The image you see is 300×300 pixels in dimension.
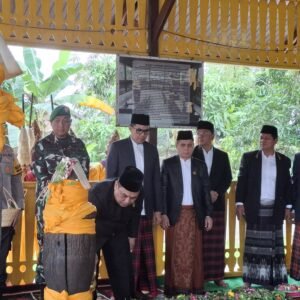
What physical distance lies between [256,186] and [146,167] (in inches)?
45.2

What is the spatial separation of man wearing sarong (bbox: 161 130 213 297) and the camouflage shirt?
0.85 metres

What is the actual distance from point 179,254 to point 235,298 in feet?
4.16

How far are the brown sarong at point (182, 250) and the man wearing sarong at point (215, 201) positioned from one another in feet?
1.49

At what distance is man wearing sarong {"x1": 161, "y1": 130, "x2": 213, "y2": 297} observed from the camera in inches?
167

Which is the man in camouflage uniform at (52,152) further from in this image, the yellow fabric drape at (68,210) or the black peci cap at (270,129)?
the black peci cap at (270,129)

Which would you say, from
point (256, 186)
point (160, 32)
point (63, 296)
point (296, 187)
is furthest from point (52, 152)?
point (296, 187)

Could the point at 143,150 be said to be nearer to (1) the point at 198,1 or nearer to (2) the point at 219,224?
(2) the point at 219,224

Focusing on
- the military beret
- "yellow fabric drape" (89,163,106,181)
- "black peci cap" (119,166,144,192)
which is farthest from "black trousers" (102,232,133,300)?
"yellow fabric drape" (89,163,106,181)

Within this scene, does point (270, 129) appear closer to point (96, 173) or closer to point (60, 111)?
point (60, 111)

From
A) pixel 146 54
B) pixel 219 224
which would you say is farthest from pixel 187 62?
pixel 219 224

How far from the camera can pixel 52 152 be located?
392 centimetres

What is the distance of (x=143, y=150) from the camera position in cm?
428

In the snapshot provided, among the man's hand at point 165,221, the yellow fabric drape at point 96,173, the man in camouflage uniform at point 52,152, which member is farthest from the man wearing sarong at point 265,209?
the yellow fabric drape at point 96,173

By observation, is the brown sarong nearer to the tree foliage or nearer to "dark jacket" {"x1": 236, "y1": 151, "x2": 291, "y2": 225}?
"dark jacket" {"x1": 236, "y1": 151, "x2": 291, "y2": 225}
